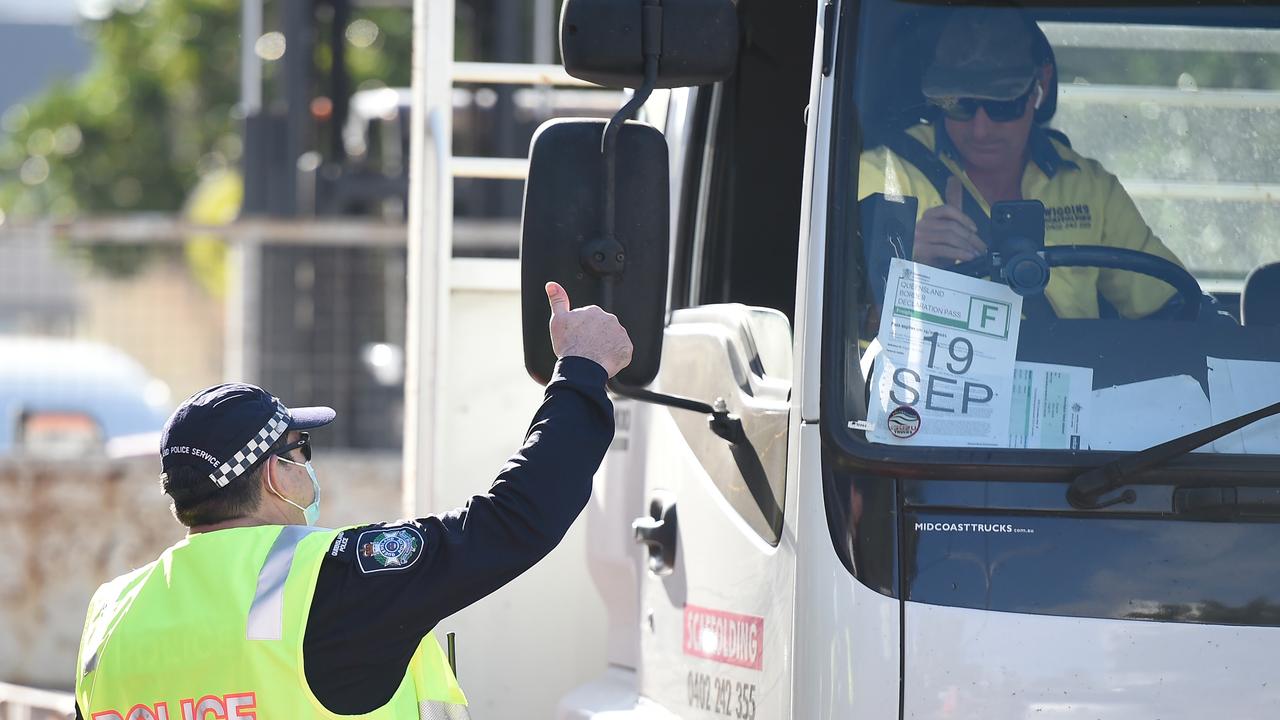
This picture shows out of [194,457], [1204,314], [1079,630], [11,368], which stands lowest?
[11,368]

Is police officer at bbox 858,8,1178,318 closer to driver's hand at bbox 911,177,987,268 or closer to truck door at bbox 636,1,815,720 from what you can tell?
driver's hand at bbox 911,177,987,268

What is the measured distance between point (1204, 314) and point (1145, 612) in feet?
1.73

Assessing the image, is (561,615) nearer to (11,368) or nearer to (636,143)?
(636,143)

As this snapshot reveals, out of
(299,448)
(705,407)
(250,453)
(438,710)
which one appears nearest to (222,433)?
(250,453)

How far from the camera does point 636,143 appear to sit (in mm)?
2922

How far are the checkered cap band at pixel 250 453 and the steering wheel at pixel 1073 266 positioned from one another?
1149mm

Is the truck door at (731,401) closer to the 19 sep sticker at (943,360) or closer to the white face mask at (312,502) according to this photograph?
the 19 sep sticker at (943,360)

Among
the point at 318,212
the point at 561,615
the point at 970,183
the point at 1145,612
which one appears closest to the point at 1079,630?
the point at 1145,612

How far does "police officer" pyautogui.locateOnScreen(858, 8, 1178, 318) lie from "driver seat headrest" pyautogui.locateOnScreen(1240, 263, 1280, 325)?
0.44ft

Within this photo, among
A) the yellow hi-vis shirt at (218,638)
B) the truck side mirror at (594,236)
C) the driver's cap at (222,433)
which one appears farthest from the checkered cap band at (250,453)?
the truck side mirror at (594,236)

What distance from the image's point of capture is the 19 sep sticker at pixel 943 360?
2662 mm

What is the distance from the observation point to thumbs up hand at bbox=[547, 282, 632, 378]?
Answer: 9.27 feet

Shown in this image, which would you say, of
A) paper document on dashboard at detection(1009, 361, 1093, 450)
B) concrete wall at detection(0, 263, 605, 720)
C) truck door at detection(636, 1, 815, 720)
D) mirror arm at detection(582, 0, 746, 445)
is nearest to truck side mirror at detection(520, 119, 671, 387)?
mirror arm at detection(582, 0, 746, 445)

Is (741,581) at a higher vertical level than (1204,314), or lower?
lower
